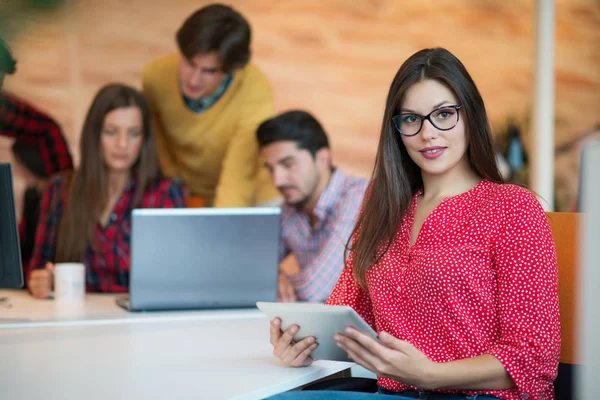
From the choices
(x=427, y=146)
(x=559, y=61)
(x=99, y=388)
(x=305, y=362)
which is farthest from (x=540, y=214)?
(x=559, y=61)

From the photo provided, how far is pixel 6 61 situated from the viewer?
13.0 feet

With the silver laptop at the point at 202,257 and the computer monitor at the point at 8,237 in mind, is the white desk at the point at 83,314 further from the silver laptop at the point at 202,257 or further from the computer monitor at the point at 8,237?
the computer monitor at the point at 8,237

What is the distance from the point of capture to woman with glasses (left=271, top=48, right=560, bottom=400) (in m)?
1.52

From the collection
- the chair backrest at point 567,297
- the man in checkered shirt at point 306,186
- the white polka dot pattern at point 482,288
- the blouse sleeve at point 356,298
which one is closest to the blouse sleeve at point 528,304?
the white polka dot pattern at point 482,288

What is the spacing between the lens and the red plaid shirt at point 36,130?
13.3 ft

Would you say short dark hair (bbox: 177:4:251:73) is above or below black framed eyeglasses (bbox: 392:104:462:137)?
above


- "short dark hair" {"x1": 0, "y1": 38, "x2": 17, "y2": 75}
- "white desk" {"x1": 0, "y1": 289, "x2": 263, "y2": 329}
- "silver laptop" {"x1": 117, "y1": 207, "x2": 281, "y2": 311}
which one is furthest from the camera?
"short dark hair" {"x1": 0, "y1": 38, "x2": 17, "y2": 75}

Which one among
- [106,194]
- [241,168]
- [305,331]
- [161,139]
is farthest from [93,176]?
[305,331]

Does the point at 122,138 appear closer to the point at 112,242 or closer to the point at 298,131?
the point at 112,242

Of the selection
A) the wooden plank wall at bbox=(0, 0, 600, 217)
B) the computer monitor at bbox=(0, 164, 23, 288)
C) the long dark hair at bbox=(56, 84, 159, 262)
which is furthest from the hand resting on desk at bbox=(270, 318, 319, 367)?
the wooden plank wall at bbox=(0, 0, 600, 217)

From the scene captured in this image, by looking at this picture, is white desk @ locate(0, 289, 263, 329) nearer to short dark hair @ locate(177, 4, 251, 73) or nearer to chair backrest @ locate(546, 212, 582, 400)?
chair backrest @ locate(546, 212, 582, 400)

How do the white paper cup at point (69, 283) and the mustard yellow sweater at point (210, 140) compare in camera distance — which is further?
the mustard yellow sweater at point (210, 140)

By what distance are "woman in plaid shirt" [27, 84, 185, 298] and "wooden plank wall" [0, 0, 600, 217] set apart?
0.56m

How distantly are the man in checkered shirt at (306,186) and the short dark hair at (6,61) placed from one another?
1.36 m
